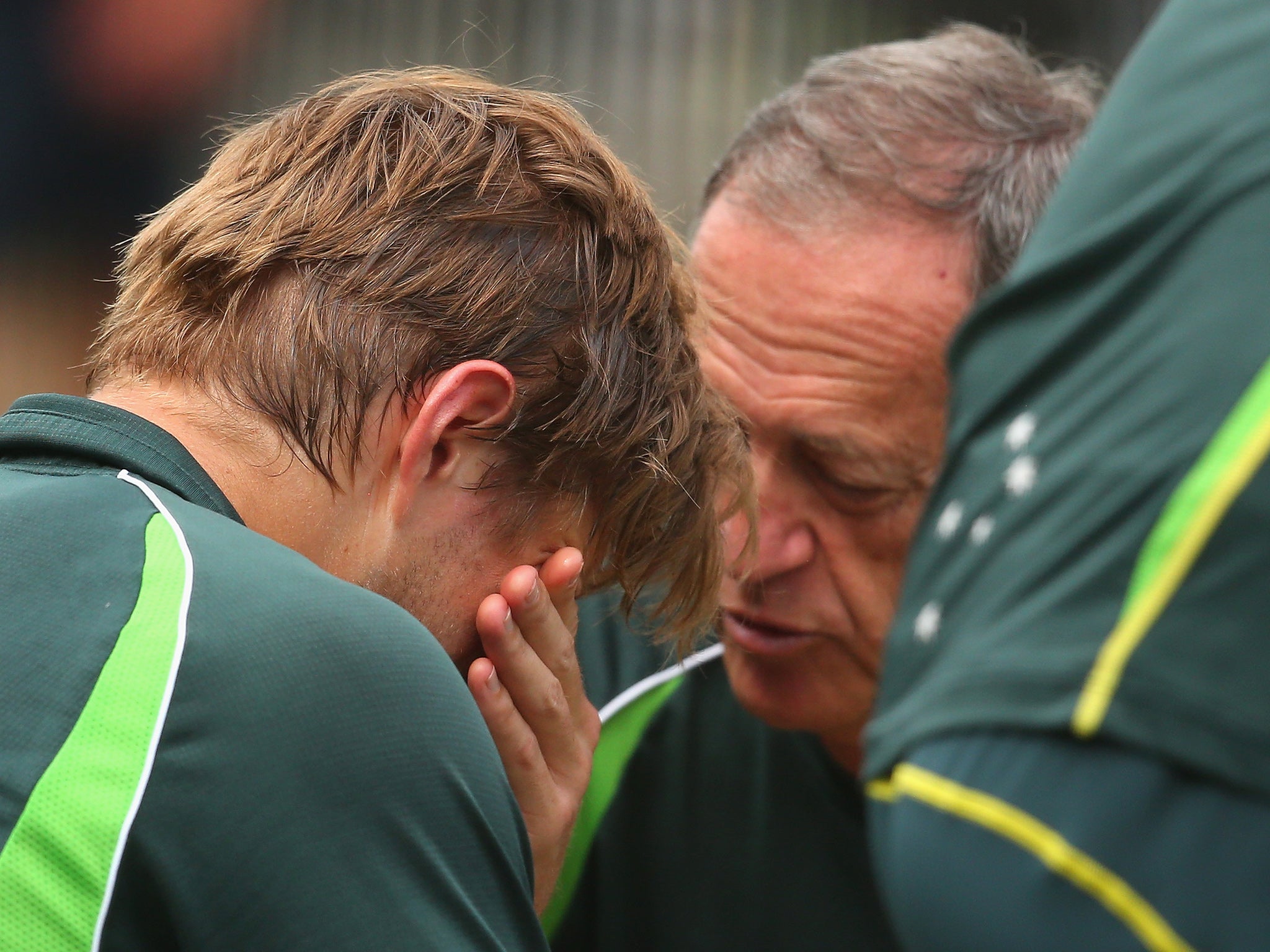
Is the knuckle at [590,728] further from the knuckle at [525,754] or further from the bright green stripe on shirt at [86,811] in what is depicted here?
the bright green stripe on shirt at [86,811]

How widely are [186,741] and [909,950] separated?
2.16 ft

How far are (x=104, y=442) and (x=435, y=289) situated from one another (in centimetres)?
39

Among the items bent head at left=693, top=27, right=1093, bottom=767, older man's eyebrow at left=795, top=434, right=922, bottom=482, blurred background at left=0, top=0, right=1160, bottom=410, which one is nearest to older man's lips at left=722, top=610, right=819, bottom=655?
bent head at left=693, top=27, right=1093, bottom=767

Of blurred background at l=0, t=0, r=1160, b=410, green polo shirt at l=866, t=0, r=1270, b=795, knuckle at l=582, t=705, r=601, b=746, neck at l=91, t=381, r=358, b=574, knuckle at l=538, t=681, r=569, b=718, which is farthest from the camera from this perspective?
blurred background at l=0, t=0, r=1160, b=410

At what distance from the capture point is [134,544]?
119 centimetres

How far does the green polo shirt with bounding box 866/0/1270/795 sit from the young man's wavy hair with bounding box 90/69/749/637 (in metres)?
0.89

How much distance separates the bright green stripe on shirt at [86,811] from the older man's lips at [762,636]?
1.15m

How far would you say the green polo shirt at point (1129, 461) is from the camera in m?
0.55

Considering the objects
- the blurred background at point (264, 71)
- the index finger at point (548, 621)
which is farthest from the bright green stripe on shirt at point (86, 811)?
the blurred background at point (264, 71)

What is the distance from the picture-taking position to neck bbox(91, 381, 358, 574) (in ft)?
4.73

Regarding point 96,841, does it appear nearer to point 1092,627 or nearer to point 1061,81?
point 1092,627

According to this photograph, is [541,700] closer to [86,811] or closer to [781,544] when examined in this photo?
[781,544]

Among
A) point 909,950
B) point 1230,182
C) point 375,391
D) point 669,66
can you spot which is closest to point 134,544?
point 375,391

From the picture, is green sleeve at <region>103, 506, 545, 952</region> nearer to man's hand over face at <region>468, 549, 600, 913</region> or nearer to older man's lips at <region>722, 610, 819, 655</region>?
man's hand over face at <region>468, 549, 600, 913</region>
